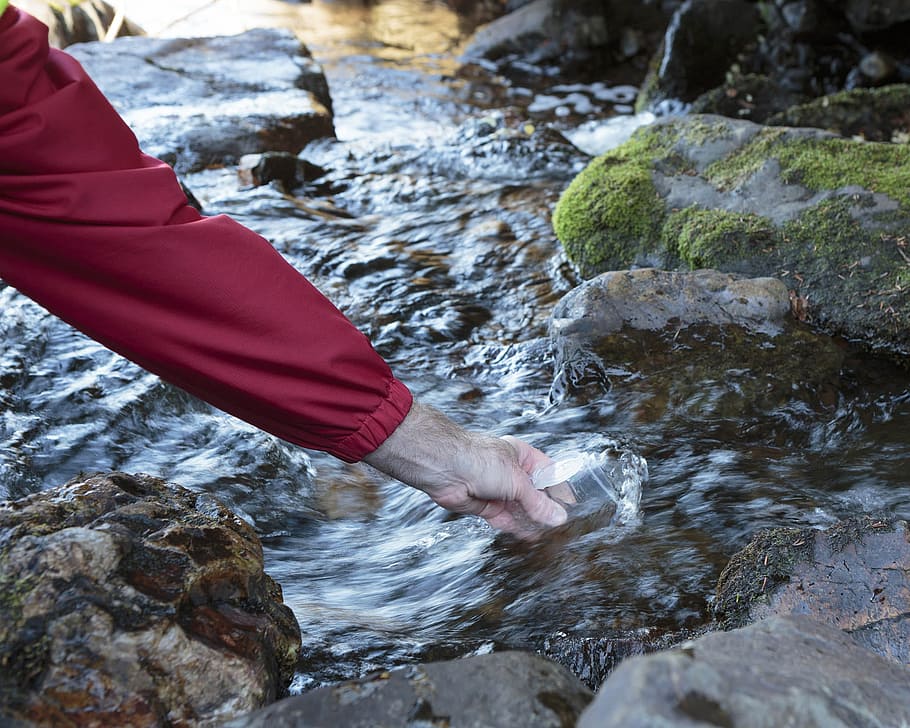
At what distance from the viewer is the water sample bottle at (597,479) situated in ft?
10.6

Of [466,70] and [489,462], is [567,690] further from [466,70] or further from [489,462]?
[466,70]

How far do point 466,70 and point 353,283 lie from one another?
772 centimetres

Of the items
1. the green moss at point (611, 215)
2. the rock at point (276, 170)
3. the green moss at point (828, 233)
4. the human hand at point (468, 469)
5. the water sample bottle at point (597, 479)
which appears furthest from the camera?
the rock at point (276, 170)

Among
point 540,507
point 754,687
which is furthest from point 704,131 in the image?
point 754,687

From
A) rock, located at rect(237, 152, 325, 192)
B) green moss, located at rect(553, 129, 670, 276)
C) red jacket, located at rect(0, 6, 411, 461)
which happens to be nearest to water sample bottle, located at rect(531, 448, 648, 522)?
red jacket, located at rect(0, 6, 411, 461)

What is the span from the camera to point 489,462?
297cm

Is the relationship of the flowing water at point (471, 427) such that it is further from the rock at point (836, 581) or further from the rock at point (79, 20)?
the rock at point (79, 20)

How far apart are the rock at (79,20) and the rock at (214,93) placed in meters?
1.65

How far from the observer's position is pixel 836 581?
8.34 feet

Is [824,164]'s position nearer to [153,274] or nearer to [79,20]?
[153,274]

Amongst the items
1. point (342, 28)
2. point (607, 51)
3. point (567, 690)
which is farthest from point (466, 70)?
point (567, 690)

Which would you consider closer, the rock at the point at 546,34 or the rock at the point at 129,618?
the rock at the point at 129,618

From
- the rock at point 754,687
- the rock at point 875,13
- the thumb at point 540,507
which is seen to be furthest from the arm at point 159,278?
the rock at point 875,13

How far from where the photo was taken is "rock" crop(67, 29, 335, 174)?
7.95 m
